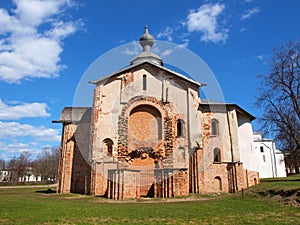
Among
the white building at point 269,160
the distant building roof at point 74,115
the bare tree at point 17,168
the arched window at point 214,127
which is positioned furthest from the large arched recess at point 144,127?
the bare tree at point 17,168

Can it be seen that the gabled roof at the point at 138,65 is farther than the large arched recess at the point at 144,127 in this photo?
Yes

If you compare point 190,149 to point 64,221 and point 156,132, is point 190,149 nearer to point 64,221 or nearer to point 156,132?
point 156,132

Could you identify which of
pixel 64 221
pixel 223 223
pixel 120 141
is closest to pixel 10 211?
pixel 64 221

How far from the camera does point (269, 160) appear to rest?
49000 mm

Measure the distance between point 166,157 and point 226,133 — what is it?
705 centimetres

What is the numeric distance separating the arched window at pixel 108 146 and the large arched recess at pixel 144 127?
1652 mm

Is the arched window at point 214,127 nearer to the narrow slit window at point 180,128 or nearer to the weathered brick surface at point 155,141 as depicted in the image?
the weathered brick surface at point 155,141

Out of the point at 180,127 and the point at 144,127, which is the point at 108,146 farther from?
the point at 180,127

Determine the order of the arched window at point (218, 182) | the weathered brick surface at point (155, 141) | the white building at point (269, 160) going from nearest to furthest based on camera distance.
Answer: the weathered brick surface at point (155, 141) → the arched window at point (218, 182) → the white building at point (269, 160)

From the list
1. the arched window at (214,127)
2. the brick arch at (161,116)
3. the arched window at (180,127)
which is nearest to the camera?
the brick arch at (161,116)

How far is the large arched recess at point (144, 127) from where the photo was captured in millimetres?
22203

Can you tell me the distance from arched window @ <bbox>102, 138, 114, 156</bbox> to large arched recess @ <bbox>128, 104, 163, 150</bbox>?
1652 mm

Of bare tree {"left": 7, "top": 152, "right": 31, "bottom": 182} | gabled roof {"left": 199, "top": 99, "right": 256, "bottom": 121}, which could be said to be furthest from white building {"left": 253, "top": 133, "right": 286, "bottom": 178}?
bare tree {"left": 7, "top": 152, "right": 31, "bottom": 182}

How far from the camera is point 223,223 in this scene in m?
9.55
